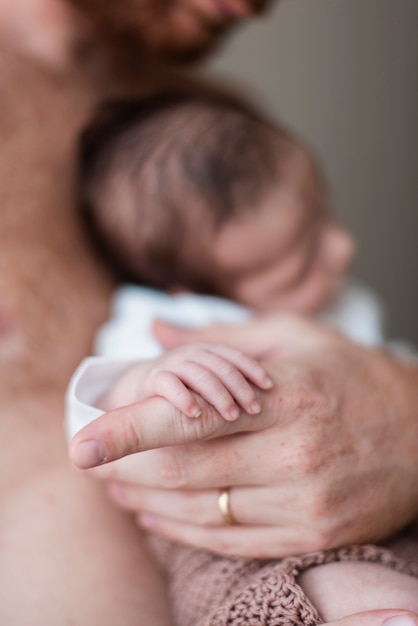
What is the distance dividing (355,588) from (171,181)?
0.69 meters

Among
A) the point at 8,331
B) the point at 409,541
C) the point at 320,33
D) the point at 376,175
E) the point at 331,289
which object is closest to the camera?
the point at 409,541

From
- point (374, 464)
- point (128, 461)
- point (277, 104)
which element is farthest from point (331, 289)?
point (277, 104)

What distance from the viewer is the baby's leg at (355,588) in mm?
588

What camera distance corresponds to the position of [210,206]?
3.49 ft

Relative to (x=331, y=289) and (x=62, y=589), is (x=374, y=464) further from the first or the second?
(x=331, y=289)

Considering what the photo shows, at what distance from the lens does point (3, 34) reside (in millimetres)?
1112

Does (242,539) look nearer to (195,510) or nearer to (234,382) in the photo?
(195,510)

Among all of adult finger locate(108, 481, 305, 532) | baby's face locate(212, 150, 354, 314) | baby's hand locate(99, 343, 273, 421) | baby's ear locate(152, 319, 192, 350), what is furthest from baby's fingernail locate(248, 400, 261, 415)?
baby's face locate(212, 150, 354, 314)

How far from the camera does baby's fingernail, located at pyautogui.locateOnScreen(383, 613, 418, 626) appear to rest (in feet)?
1.70

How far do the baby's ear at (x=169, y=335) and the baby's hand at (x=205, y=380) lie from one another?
7.7 inches

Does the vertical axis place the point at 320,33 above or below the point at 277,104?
Answer: above

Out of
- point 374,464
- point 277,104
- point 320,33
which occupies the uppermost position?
point 320,33

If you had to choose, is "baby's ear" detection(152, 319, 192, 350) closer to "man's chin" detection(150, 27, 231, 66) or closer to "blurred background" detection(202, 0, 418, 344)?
"man's chin" detection(150, 27, 231, 66)

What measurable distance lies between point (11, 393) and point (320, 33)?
1.92 m
